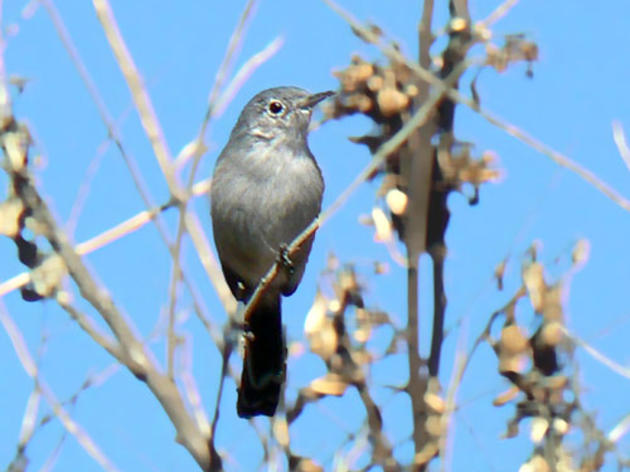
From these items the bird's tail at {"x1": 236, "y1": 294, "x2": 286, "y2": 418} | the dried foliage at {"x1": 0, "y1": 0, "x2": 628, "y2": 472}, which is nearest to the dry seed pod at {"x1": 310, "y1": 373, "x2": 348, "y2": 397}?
the dried foliage at {"x1": 0, "y1": 0, "x2": 628, "y2": 472}

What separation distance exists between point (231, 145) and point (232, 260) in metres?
0.63

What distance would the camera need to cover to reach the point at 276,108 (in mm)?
6113

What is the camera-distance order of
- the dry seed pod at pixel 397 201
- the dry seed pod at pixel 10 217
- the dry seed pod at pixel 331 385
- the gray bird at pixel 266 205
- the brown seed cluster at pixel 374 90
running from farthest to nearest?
the gray bird at pixel 266 205 → the dry seed pod at pixel 10 217 → the dry seed pod at pixel 331 385 → the brown seed cluster at pixel 374 90 → the dry seed pod at pixel 397 201

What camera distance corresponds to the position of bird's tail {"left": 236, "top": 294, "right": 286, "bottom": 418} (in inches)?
218

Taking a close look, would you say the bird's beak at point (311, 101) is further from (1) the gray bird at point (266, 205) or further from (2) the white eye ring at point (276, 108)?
(2) the white eye ring at point (276, 108)

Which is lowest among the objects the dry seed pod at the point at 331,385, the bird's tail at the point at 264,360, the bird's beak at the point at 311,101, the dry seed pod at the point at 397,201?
the bird's tail at the point at 264,360

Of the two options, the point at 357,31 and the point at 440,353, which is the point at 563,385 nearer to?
the point at 440,353

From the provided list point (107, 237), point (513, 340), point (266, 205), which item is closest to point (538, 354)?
point (513, 340)

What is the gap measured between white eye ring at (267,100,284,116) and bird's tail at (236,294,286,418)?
3.27 ft

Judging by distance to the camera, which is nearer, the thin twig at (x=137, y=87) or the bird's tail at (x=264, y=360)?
the thin twig at (x=137, y=87)

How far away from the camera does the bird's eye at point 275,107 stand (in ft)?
20.0

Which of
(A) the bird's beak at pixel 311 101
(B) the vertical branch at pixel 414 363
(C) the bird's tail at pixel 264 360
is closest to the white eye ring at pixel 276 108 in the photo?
(A) the bird's beak at pixel 311 101

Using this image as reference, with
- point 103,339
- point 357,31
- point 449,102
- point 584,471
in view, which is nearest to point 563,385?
point 584,471

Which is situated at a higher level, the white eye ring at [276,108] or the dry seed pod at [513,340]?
the dry seed pod at [513,340]
